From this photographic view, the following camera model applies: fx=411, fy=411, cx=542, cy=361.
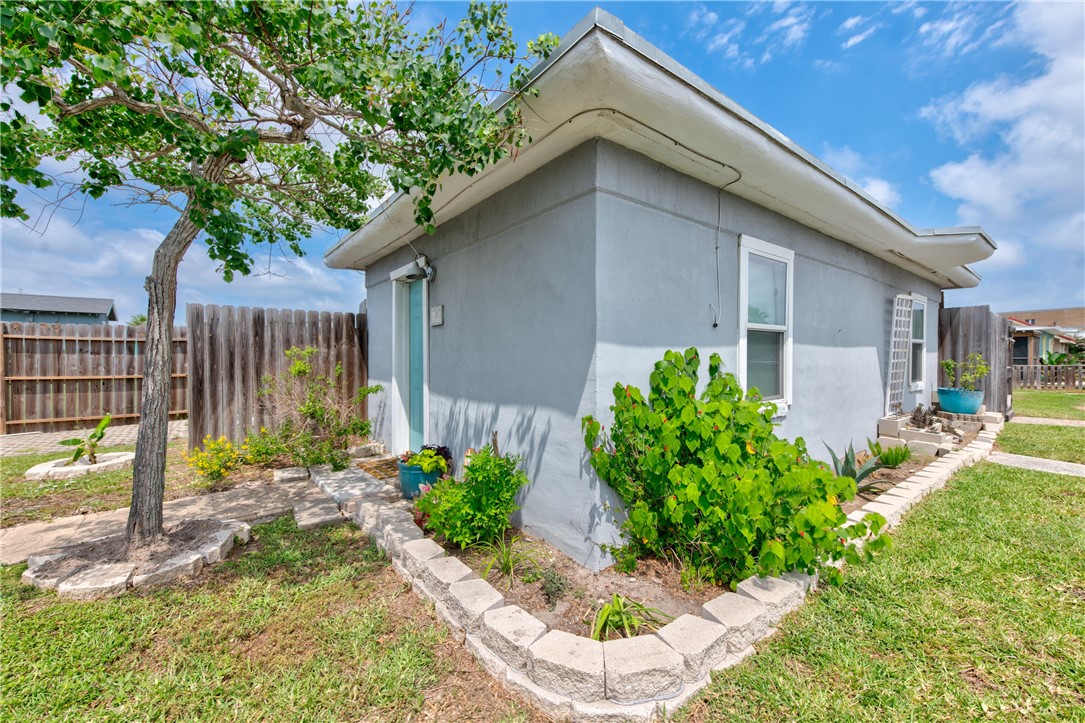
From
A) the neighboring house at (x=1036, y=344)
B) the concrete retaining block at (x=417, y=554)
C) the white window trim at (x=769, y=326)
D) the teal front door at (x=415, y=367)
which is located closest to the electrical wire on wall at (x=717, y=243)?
the white window trim at (x=769, y=326)

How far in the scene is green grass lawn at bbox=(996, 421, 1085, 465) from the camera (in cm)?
565

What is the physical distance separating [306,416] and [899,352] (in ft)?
30.1

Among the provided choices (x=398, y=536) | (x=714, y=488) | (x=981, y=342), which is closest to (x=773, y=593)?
(x=714, y=488)

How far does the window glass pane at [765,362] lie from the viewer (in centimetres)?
394

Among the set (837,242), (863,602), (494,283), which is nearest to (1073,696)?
(863,602)

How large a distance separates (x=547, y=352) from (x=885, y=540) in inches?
87.4

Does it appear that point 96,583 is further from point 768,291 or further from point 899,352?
point 899,352

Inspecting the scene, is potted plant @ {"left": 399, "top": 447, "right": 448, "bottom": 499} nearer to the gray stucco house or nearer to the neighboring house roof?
the gray stucco house

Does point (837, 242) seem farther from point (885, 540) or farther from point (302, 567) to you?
point (302, 567)

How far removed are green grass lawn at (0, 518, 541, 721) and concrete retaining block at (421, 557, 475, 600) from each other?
0.44 ft

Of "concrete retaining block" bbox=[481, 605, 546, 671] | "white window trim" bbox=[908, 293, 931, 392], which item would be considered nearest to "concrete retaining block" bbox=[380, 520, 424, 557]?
"concrete retaining block" bbox=[481, 605, 546, 671]

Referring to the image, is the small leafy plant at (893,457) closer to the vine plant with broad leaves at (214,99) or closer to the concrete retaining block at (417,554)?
the concrete retaining block at (417,554)

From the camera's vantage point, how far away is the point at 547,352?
3.11m

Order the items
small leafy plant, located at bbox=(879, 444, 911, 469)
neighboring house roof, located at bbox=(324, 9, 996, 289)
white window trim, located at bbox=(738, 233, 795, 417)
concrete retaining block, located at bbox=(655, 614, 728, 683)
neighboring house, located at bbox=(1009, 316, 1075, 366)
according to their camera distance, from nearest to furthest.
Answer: concrete retaining block, located at bbox=(655, 614, 728, 683)
neighboring house roof, located at bbox=(324, 9, 996, 289)
white window trim, located at bbox=(738, 233, 795, 417)
small leafy plant, located at bbox=(879, 444, 911, 469)
neighboring house, located at bbox=(1009, 316, 1075, 366)
